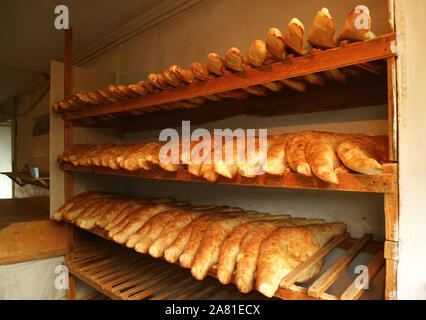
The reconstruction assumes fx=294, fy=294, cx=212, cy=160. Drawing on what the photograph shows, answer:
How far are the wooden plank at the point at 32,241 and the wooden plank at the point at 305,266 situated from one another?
2.19 meters

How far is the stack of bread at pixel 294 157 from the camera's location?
921mm

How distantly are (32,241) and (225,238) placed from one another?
189 centimetres

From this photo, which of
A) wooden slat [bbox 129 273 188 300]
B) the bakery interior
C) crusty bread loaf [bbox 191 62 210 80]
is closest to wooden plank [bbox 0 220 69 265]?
the bakery interior

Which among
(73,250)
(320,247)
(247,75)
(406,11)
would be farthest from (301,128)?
(73,250)

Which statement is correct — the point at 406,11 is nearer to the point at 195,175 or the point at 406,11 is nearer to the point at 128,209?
the point at 195,175

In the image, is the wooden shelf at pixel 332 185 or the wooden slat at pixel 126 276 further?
the wooden slat at pixel 126 276

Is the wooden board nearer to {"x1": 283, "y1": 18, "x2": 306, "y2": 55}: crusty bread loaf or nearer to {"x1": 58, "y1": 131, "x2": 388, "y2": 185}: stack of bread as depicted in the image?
{"x1": 58, "y1": 131, "x2": 388, "y2": 185}: stack of bread

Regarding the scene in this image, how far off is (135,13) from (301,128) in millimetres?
1894

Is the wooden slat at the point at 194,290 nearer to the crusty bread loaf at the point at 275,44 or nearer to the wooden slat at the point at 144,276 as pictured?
the wooden slat at the point at 144,276

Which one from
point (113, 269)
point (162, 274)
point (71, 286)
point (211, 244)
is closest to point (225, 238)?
point (211, 244)

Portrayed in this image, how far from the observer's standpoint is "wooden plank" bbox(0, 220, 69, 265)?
2295 mm

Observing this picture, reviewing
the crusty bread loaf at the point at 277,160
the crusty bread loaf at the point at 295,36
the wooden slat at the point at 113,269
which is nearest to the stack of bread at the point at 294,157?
the crusty bread loaf at the point at 277,160

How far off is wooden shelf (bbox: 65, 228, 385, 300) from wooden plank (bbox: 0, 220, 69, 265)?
16cm

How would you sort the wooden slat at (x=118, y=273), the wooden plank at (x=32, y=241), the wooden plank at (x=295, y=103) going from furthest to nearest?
the wooden plank at (x=32, y=241), the wooden slat at (x=118, y=273), the wooden plank at (x=295, y=103)
